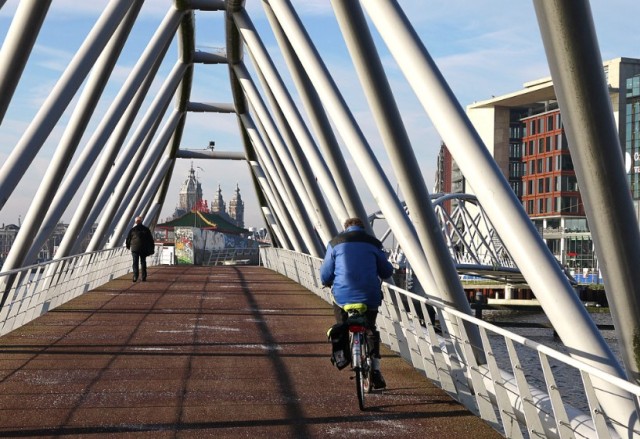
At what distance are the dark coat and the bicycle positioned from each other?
59.8 ft

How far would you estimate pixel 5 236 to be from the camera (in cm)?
18450

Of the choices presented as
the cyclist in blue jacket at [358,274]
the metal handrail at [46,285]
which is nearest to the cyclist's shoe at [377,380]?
the cyclist in blue jacket at [358,274]

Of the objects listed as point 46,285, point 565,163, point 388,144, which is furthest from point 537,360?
point 565,163

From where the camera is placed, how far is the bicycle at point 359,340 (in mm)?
8477

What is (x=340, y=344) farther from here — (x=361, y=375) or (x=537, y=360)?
(x=537, y=360)

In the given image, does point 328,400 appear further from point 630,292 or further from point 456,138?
point 630,292

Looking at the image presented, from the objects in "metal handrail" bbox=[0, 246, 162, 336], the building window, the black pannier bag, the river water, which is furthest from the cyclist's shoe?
the building window

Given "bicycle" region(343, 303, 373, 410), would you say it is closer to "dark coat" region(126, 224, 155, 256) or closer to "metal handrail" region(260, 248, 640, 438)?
"metal handrail" region(260, 248, 640, 438)

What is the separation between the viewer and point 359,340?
8.62 m

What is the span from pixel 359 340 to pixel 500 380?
1360 millimetres

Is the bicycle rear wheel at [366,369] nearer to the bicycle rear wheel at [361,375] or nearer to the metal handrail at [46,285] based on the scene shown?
the bicycle rear wheel at [361,375]

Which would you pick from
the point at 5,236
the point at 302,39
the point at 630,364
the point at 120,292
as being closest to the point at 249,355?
the point at 630,364

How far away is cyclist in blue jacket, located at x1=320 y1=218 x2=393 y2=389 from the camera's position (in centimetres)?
886

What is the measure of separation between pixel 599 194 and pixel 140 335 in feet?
29.8
